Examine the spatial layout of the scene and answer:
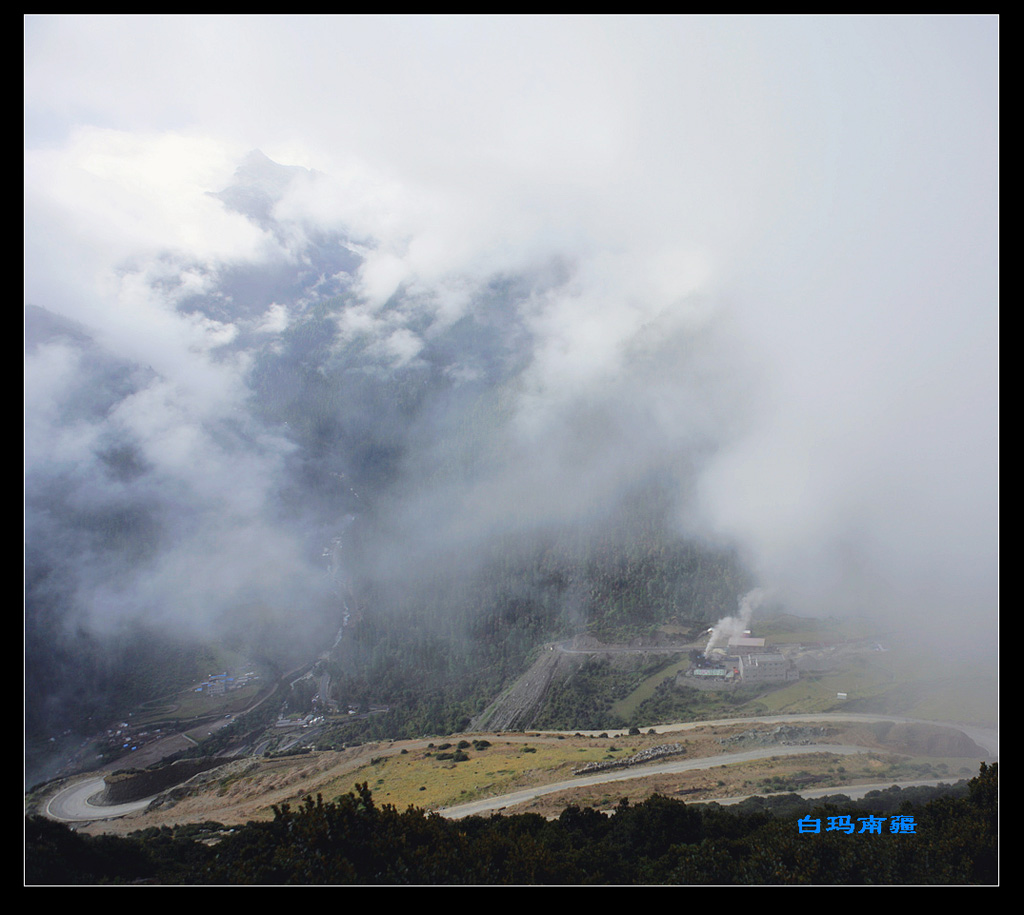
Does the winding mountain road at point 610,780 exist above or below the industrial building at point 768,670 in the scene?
below

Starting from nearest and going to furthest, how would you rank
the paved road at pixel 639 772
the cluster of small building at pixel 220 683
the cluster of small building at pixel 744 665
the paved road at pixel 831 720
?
the paved road at pixel 639 772, the paved road at pixel 831 720, the cluster of small building at pixel 220 683, the cluster of small building at pixel 744 665

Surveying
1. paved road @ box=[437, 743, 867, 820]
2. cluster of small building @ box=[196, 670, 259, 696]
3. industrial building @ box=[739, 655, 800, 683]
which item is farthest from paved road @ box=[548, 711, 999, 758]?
cluster of small building @ box=[196, 670, 259, 696]

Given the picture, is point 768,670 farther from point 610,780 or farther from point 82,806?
point 82,806

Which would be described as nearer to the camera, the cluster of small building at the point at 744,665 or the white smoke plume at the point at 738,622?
the cluster of small building at the point at 744,665

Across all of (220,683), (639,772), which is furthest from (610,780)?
(220,683)

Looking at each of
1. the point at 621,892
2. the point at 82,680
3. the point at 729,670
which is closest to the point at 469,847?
the point at 621,892

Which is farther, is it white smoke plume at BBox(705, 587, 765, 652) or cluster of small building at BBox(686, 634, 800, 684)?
white smoke plume at BBox(705, 587, 765, 652)

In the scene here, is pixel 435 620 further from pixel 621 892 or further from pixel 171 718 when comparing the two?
pixel 621 892

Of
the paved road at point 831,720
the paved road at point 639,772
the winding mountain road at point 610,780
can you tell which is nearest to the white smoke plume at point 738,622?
the paved road at point 831,720

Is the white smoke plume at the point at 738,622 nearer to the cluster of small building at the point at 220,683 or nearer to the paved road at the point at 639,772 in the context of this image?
the paved road at the point at 639,772

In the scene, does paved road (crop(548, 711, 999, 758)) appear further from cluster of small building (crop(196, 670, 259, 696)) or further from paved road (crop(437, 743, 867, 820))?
cluster of small building (crop(196, 670, 259, 696))

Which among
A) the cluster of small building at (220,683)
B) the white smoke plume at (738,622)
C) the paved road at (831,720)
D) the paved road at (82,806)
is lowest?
the paved road at (82,806)
